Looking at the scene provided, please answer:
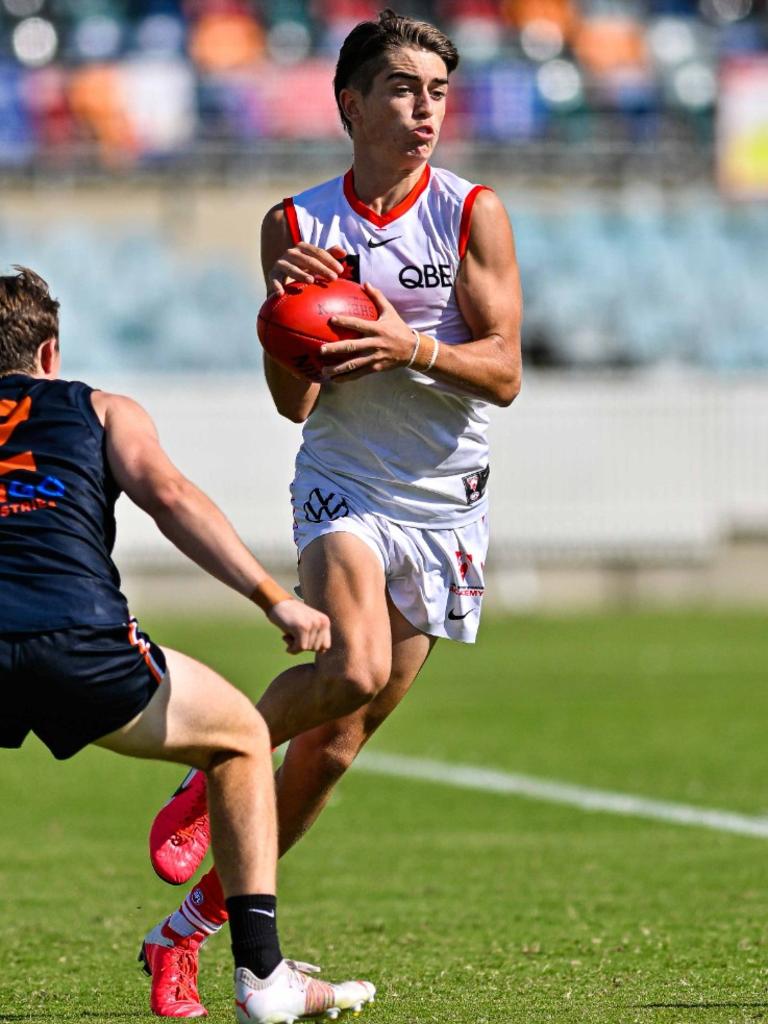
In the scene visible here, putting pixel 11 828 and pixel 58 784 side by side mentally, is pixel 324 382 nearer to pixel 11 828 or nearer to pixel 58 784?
pixel 11 828

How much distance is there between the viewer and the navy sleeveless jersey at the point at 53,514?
467cm

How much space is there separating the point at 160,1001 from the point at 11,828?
4091mm

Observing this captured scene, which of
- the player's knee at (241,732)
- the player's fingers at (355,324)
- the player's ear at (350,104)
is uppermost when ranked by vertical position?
the player's ear at (350,104)

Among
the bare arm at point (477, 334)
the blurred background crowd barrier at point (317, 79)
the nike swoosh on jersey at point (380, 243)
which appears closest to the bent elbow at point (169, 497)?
the bare arm at point (477, 334)

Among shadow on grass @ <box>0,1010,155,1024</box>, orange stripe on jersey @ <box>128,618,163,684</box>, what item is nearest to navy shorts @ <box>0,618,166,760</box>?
orange stripe on jersey @ <box>128,618,163,684</box>

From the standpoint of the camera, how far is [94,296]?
90.1 feet

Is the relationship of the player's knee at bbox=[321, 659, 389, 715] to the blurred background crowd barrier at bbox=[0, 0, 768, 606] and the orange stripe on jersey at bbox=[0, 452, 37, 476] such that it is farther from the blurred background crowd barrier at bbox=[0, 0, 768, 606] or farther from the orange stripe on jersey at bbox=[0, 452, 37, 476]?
the blurred background crowd barrier at bbox=[0, 0, 768, 606]

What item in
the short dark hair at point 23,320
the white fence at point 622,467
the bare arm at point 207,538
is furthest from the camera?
the white fence at point 622,467

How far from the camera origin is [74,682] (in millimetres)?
4656

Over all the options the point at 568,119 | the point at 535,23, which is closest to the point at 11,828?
the point at 568,119

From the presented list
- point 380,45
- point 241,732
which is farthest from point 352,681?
point 380,45

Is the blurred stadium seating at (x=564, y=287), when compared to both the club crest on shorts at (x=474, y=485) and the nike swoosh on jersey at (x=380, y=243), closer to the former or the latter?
the club crest on shorts at (x=474, y=485)

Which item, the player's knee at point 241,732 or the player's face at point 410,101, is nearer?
the player's knee at point 241,732

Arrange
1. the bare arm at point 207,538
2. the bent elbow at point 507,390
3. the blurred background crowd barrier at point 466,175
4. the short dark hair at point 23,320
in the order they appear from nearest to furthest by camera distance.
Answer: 1. the bare arm at point 207,538
2. the short dark hair at point 23,320
3. the bent elbow at point 507,390
4. the blurred background crowd barrier at point 466,175
